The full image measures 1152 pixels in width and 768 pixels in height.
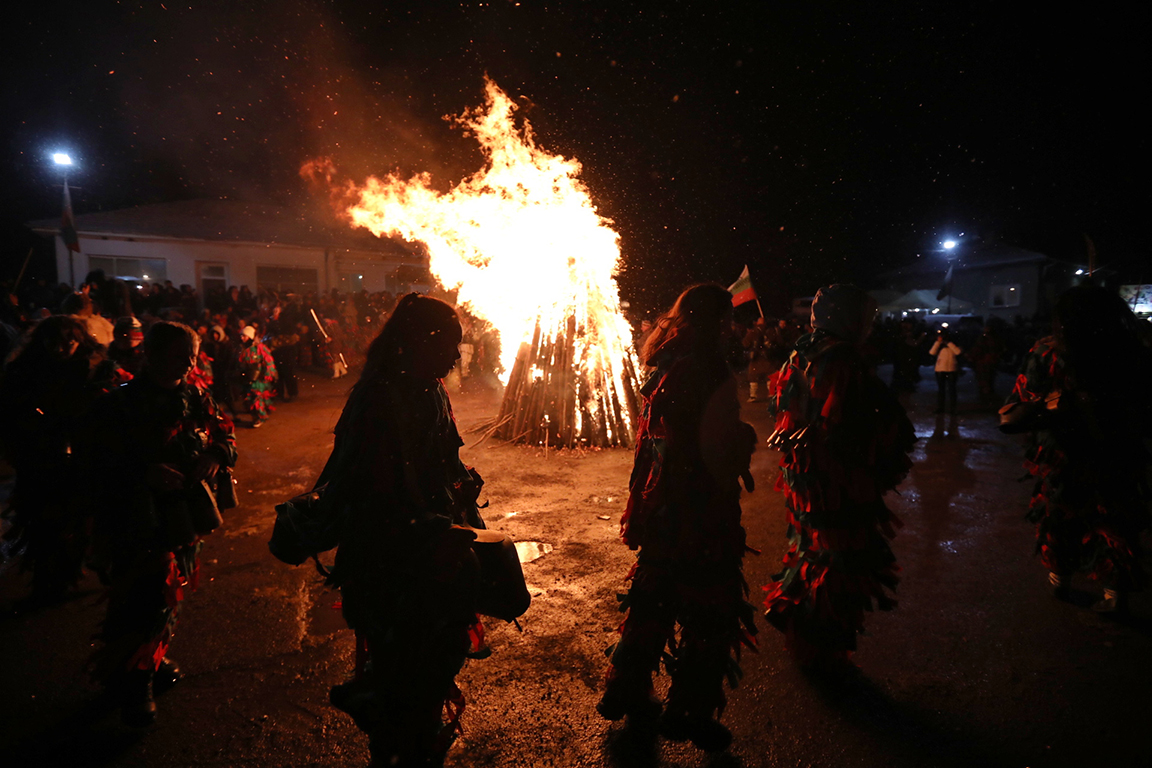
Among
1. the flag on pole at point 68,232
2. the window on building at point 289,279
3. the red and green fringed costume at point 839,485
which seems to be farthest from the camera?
the window on building at point 289,279

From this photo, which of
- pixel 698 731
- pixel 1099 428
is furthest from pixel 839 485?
pixel 1099 428

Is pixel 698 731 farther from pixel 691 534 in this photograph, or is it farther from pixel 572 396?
pixel 572 396

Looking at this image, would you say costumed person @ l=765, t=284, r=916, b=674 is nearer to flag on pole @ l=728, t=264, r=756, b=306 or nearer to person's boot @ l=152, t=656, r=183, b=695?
person's boot @ l=152, t=656, r=183, b=695

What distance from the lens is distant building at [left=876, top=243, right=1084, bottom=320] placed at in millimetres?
30641

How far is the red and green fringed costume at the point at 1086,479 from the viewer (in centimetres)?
398

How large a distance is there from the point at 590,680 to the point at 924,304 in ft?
111

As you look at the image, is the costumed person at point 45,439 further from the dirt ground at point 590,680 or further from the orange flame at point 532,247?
the orange flame at point 532,247

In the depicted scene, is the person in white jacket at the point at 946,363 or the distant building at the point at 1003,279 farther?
the distant building at the point at 1003,279

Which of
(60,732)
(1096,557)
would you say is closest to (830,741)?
(1096,557)

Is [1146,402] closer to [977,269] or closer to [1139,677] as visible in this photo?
[1139,677]

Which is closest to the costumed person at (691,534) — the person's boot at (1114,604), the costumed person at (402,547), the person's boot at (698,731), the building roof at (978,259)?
the person's boot at (698,731)

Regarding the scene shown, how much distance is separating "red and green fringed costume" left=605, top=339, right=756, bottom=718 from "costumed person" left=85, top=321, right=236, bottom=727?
2.31 metres

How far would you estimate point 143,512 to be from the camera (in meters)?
2.95

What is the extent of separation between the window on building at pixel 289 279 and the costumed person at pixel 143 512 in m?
20.5
